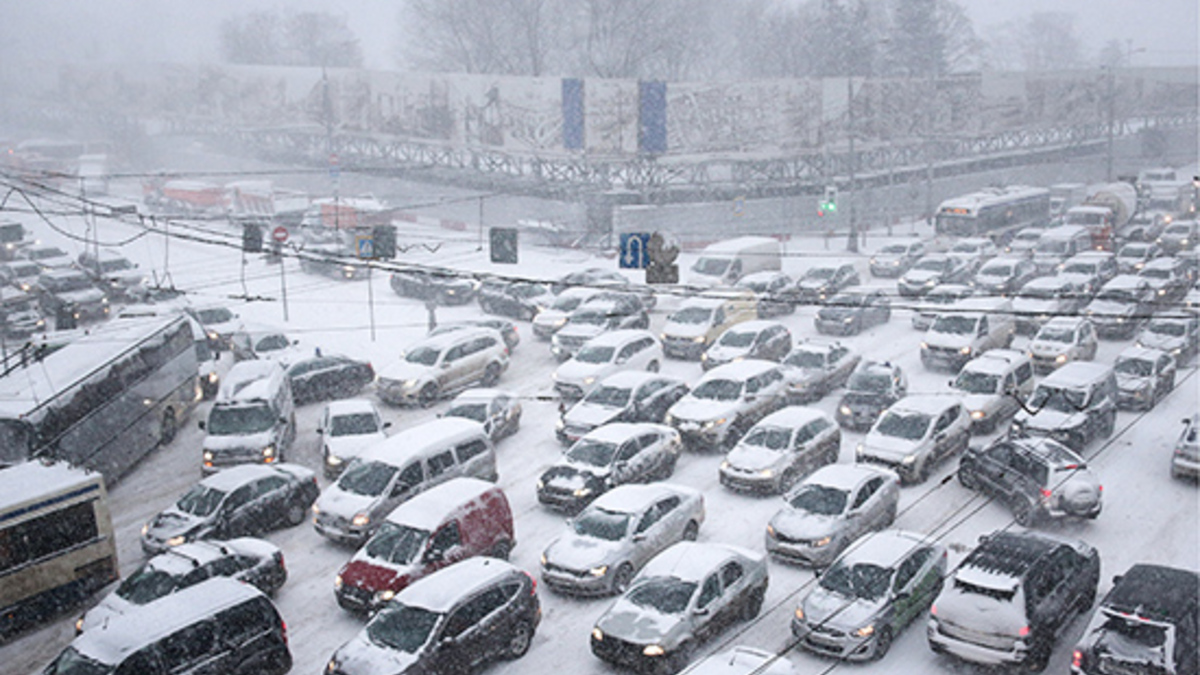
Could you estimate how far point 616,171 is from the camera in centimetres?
4916

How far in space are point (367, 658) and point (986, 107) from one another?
58.8 meters

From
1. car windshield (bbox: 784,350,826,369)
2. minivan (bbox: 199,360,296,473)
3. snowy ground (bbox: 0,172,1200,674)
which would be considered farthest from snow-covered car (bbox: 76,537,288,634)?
car windshield (bbox: 784,350,826,369)

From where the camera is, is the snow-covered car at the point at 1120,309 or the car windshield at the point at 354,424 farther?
the snow-covered car at the point at 1120,309

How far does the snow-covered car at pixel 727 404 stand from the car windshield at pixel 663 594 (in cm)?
715

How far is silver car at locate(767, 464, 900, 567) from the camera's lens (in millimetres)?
15758

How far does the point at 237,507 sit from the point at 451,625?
6.26 m

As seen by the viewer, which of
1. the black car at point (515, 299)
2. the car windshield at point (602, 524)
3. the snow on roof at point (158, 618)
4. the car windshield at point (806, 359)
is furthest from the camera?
the black car at point (515, 299)

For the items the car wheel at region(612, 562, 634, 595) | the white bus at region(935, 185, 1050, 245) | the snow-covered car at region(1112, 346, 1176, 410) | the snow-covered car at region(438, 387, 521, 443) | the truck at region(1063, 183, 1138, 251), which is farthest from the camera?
the white bus at region(935, 185, 1050, 245)

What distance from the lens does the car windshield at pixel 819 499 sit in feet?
53.4

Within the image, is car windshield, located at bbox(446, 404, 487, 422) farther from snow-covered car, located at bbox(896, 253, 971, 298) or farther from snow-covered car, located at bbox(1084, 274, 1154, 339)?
snow-covered car, located at bbox(1084, 274, 1154, 339)

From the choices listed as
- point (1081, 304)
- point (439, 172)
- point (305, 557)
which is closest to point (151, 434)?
point (305, 557)

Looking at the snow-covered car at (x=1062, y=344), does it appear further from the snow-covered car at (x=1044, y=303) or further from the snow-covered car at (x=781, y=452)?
the snow-covered car at (x=781, y=452)

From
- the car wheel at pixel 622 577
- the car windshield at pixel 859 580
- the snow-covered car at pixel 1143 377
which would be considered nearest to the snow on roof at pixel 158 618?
the car wheel at pixel 622 577

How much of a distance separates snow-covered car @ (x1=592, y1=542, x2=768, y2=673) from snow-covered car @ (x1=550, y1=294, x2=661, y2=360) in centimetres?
1208
